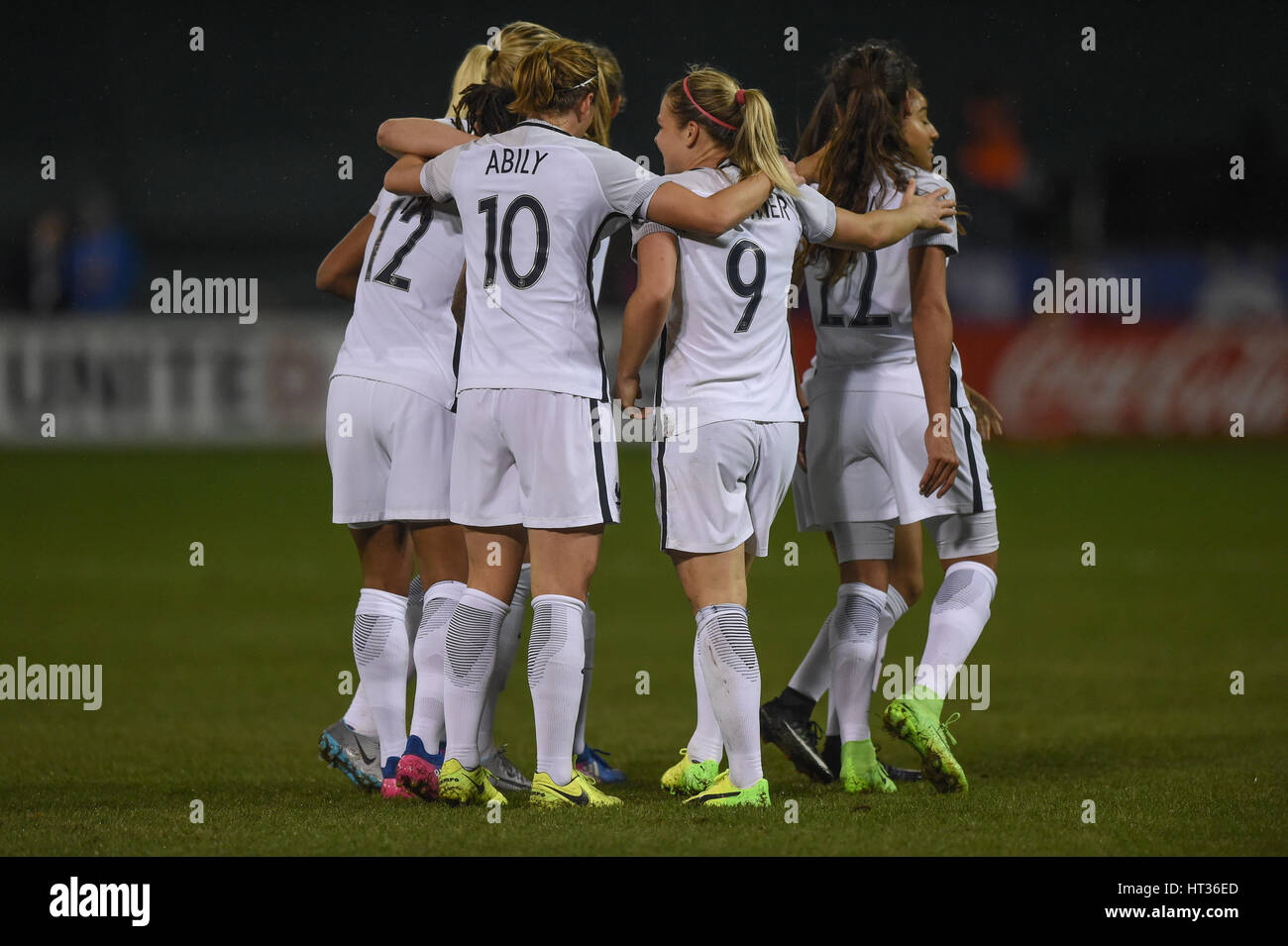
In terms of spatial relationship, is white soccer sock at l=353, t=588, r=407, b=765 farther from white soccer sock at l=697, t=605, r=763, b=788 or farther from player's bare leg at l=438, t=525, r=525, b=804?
white soccer sock at l=697, t=605, r=763, b=788

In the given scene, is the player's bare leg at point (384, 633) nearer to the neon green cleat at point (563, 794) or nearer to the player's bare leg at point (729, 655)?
the neon green cleat at point (563, 794)

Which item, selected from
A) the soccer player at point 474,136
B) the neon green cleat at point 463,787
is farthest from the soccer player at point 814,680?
the neon green cleat at point 463,787

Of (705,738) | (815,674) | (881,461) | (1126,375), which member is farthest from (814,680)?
(1126,375)

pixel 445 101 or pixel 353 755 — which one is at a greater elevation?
pixel 445 101

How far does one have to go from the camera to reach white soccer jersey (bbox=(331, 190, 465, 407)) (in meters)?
5.20

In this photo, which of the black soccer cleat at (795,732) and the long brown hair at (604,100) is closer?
the long brown hair at (604,100)

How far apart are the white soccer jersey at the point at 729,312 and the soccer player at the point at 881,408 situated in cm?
55

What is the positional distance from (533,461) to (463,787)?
39.9 inches

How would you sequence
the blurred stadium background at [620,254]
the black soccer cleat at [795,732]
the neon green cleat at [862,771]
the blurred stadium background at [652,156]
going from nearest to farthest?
the neon green cleat at [862,771], the black soccer cleat at [795,732], the blurred stadium background at [620,254], the blurred stadium background at [652,156]

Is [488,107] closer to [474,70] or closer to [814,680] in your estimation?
[474,70]

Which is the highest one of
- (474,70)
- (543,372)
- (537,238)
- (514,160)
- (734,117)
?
(474,70)

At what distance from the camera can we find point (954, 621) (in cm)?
524

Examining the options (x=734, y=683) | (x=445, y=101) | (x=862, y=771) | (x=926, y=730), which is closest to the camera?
(x=734, y=683)

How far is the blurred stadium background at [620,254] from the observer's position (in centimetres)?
1480
